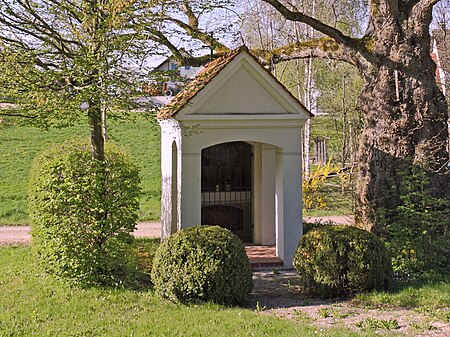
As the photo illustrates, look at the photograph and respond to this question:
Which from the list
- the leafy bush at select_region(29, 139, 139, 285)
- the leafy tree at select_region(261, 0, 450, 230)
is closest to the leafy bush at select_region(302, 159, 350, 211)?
the leafy tree at select_region(261, 0, 450, 230)

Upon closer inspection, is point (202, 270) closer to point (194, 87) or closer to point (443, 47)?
point (194, 87)

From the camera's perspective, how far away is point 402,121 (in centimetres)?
1106

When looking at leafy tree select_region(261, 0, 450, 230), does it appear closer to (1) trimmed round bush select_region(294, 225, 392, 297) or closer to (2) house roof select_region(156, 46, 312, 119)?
(2) house roof select_region(156, 46, 312, 119)

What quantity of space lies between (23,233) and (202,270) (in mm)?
9565

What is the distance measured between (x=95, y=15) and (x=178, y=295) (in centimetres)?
415

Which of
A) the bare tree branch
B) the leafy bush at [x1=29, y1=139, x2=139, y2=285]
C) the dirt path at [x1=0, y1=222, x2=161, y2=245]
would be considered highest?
the bare tree branch

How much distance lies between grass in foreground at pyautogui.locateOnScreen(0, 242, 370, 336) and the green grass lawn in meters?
7.02

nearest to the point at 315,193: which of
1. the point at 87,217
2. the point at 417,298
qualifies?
Answer: the point at 417,298

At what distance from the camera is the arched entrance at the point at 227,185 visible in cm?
1208

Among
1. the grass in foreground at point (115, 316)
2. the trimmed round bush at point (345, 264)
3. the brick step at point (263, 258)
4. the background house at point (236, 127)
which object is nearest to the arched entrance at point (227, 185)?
the brick step at point (263, 258)

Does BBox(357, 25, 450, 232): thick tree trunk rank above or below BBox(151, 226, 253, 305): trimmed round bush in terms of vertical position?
above

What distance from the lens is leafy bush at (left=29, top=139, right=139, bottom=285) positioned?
27.7 feet

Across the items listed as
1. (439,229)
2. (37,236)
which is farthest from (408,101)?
(37,236)

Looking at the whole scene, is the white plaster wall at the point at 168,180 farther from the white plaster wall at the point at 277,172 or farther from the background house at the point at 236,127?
the white plaster wall at the point at 277,172
